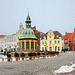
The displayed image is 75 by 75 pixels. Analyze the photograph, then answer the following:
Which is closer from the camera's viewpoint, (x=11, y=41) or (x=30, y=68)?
(x=30, y=68)

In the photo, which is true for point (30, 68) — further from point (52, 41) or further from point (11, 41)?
point (11, 41)

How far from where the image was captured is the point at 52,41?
82000mm

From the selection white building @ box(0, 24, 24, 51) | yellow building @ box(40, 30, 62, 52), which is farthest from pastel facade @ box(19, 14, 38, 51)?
white building @ box(0, 24, 24, 51)

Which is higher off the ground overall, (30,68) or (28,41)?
(28,41)

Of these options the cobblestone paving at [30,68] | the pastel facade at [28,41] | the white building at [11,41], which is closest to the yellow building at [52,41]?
the white building at [11,41]

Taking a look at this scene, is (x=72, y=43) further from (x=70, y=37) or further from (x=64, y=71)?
(x=64, y=71)

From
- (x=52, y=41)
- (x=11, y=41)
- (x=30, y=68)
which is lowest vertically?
(x=30, y=68)

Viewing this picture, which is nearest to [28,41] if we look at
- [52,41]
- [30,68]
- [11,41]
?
[52,41]

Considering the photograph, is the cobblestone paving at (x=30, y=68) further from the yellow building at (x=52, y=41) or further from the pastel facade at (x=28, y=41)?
the yellow building at (x=52, y=41)

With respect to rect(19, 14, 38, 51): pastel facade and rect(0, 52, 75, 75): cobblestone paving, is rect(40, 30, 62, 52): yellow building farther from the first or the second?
rect(0, 52, 75, 75): cobblestone paving

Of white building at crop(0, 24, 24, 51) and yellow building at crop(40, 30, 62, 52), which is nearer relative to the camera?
yellow building at crop(40, 30, 62, 52)

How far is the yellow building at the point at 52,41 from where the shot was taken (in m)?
80.6

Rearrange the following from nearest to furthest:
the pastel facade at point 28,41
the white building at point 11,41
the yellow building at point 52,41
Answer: the pastel facade at point 28,41
the yellow building at point 52,41
the white building at point 11,41

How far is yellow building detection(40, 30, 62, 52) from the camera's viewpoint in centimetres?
8056
